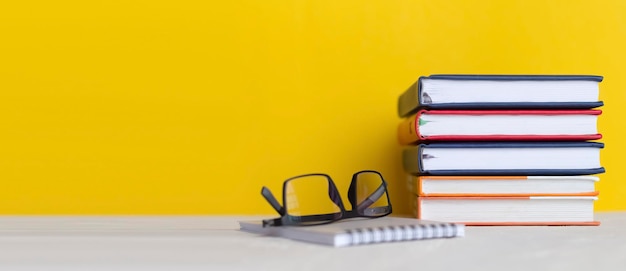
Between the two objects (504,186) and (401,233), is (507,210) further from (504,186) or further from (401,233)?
(401,233)

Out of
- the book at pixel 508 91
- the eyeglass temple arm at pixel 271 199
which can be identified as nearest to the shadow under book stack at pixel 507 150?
the book at pixel 508 91

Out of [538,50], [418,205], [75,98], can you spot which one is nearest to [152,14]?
[75,98]

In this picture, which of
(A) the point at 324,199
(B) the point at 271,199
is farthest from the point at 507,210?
(B) the point at 271,199

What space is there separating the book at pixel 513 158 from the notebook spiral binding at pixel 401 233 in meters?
0.19

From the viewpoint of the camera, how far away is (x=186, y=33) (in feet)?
4.83

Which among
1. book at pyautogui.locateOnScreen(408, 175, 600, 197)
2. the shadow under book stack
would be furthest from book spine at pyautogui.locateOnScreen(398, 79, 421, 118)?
book at pyautogui.locateOnScreen(408, 175, 600, 197)

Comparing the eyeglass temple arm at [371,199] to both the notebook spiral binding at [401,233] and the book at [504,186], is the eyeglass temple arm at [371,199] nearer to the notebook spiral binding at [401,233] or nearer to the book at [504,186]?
the book at [504,186]

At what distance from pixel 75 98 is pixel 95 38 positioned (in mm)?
126

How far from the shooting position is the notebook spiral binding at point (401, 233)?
0.92 metres

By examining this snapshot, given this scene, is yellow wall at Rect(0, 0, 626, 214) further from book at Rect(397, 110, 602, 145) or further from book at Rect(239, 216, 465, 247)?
book at Rect(239, 216, 465, 247)

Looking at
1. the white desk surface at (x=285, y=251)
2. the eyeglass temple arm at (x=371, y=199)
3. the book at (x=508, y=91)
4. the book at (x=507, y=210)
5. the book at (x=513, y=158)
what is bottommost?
the white desk surface at (x=285, y=251)

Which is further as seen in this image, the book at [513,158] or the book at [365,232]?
the book at [513,158]

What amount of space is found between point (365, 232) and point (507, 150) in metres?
0.36

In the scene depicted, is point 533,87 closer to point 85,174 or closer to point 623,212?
point 623,212
